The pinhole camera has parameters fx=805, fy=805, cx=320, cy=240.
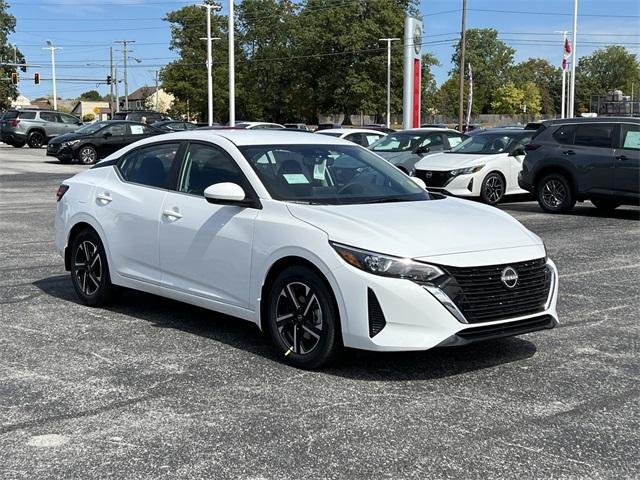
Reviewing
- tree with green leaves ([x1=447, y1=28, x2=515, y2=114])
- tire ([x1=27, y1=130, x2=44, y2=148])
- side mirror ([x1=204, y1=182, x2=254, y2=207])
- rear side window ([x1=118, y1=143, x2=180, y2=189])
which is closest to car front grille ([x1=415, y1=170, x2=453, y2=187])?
rear side window ([x1=118, y1=143, x2=180, y2=189])

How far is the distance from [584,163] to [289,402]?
1095 cm

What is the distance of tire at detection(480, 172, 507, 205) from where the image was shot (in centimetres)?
1639

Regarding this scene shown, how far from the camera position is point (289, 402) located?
15.4ft

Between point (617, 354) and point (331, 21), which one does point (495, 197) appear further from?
point (331, 21)

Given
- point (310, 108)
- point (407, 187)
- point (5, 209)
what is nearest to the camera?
point (407, 187)

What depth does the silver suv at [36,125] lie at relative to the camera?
39.6 metres

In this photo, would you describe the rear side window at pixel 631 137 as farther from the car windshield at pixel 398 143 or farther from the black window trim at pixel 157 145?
the black window trim at pixel 157 145

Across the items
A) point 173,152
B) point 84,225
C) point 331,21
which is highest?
point 331,21

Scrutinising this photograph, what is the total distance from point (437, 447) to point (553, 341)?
7.82 feet

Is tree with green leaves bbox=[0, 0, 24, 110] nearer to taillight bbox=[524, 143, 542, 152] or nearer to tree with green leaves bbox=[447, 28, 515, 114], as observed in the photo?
tree with green leaves bbox=[447, 28, 515, 114]

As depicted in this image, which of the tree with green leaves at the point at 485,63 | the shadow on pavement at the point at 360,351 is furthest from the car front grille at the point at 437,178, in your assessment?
the tree with green leaves at the point at 485,63

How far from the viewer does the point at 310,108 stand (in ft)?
300

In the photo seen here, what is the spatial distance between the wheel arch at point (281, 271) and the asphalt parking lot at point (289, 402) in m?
0.34

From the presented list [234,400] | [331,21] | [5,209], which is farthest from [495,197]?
[331,21]
